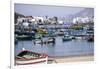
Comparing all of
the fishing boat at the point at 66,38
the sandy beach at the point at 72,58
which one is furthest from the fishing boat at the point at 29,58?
the fishing boat at the point at 66,38

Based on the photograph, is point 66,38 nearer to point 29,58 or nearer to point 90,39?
point 90,39

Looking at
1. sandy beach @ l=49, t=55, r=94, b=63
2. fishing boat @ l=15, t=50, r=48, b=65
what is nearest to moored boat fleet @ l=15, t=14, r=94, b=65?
fishing boat @ l=15, t=50, r=48, b=65

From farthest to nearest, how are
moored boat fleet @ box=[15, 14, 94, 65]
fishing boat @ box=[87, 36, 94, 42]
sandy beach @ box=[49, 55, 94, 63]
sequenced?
fishing boat @ box=[87, 36, 94, 42] → sandy beach @ box=[49, 55, 94, 63] → moored boat fleet @ box=[15, 14, 94, 65]

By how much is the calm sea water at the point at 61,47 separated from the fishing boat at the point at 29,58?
4 centimetres

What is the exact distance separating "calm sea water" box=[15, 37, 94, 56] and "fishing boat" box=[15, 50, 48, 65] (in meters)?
0.04

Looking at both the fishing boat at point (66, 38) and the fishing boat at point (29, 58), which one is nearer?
the fishing boat at point (29, 58)

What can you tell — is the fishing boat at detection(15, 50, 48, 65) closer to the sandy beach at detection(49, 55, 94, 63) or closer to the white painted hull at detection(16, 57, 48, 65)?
the white painted hull at detection(16, 57, 48, 65)

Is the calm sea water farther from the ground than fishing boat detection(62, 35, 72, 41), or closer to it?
closer to it

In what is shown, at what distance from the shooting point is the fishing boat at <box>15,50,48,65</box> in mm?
1868

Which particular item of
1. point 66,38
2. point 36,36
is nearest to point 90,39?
point 66,38

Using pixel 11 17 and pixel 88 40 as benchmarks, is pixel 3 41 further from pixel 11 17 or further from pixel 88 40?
pixel 88 40

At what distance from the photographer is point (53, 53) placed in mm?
1975

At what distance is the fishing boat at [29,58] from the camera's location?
6.13ft

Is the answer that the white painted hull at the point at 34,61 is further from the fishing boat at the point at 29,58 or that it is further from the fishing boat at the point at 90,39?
the fishing boat at the point at 90,39
